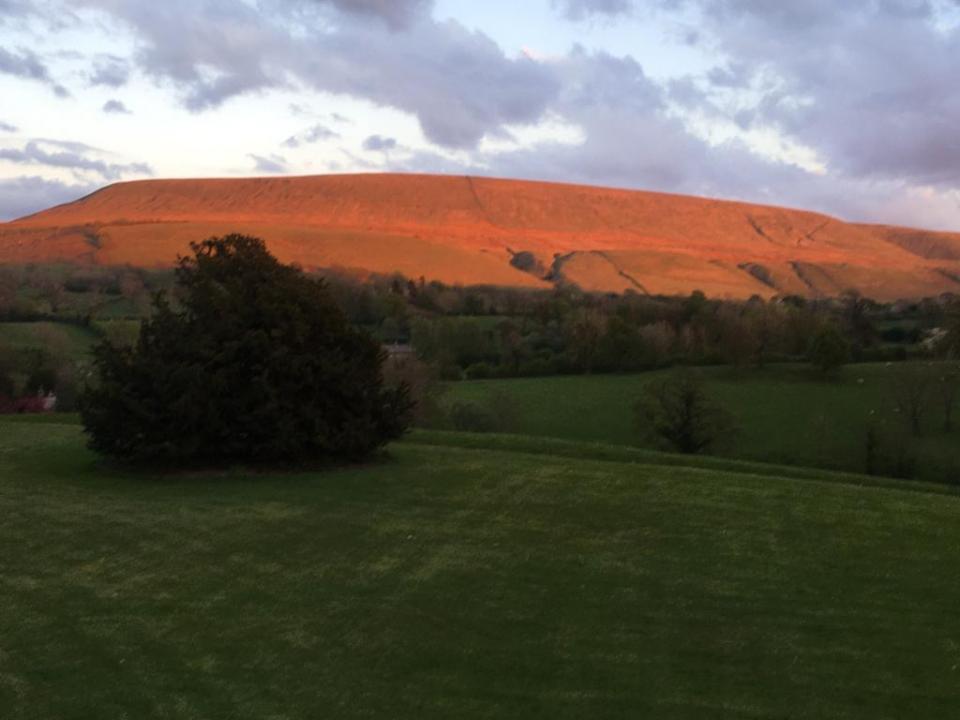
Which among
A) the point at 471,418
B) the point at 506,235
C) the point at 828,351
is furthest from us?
the point at 506,235

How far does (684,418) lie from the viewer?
Answer: 36938mm

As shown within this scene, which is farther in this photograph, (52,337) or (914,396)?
(52,337)

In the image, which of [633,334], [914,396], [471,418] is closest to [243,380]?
[471,418]

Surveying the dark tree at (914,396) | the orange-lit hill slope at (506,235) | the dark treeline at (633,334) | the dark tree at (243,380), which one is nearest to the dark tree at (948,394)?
the dark tree at (914,396)

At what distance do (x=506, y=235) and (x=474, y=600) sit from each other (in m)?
152

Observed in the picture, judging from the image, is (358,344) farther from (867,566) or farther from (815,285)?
(815,285)

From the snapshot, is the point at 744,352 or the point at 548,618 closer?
the point at 548,618

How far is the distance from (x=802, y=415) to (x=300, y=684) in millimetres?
48328

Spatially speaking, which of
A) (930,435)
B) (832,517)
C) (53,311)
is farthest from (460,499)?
(53,311)

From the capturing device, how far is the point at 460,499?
48.2 ft

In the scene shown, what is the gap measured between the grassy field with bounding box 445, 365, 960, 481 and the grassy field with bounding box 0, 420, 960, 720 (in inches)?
987

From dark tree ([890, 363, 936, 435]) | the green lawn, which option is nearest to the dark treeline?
dark tree ([890, 363, 936, 435])

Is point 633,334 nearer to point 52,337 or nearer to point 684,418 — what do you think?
point 684,418

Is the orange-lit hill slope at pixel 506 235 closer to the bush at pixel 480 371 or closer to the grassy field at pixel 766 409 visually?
the bush at pixel 480 371
